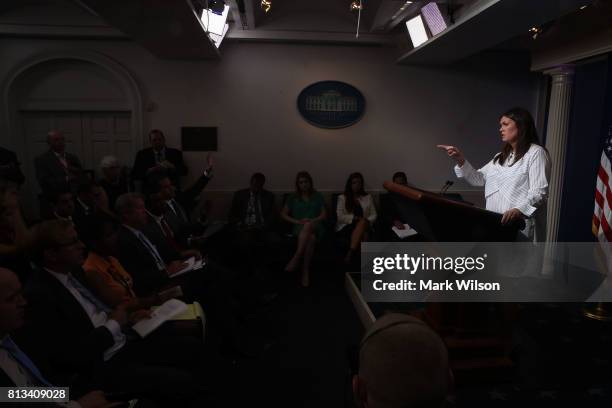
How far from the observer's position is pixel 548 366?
80.2 inches

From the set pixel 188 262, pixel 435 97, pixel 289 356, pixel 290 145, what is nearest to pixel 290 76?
pixel 290 145

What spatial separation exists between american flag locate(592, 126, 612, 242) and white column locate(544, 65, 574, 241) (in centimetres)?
76

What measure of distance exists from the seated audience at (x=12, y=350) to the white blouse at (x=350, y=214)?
360 centimetres

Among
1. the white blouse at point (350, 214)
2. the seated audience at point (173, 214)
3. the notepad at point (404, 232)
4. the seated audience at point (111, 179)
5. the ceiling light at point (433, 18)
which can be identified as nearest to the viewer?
the seated audience at point (173, 214)

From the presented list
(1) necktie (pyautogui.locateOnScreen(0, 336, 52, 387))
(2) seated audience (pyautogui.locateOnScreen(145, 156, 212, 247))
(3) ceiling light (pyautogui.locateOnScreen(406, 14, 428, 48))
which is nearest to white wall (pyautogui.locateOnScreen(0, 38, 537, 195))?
(3) ceiling light (pyautogui.locateOnScreen(406, 14, 428, 48))

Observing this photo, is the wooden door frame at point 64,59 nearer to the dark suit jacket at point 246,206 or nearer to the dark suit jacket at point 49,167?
the dark suit jacket at point 49,167

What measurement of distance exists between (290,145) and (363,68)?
1.37 meters

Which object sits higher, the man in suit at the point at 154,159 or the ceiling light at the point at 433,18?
the ceiling light at the point at 433,18

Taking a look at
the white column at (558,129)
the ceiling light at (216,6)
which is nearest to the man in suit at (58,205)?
the ceiling light at (216,6)

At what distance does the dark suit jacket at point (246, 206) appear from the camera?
4.84m

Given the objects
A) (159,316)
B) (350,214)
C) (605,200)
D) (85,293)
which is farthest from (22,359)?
(605,200)

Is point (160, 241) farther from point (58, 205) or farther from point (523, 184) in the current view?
point (523, 184)

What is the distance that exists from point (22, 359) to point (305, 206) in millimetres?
3605

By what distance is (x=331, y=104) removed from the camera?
17.6 ft
